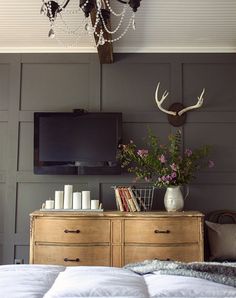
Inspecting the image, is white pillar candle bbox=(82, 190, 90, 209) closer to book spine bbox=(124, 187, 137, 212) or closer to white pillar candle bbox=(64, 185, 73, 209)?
white pillar candle bbox=(64, 185, 73, 209)

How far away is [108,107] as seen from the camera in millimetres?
3920

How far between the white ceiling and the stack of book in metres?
1.55

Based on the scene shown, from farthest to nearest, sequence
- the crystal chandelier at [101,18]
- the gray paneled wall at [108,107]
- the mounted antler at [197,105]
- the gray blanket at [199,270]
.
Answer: the gray paneled wall at [108,107]
the mounted antler at [197,105]
the crystal chandelier at [101,18]
the gray blanket at [199,270]

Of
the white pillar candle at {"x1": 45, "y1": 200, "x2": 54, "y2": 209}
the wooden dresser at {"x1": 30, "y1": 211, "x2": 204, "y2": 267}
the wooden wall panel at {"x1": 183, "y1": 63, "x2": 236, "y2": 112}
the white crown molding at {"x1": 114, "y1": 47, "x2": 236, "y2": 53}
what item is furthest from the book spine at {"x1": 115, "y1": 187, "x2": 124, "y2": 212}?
the white crown molding at {"x1": 114, "y1": 47, "x2": 236, "y2": 53}

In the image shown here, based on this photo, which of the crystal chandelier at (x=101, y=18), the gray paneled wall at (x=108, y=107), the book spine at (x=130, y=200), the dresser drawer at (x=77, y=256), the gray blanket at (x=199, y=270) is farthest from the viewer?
the gray paneled wall at (x=108, y=107)

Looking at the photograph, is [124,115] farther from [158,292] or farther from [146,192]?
[158,292]

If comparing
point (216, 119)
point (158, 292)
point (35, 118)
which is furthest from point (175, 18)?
point (158, 292)

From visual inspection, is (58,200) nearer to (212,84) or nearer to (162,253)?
(162,253)

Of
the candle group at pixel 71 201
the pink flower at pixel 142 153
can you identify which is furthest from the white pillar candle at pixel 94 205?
the pink flower at pixel 142 153

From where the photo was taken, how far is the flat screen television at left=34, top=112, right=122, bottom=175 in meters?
3.68

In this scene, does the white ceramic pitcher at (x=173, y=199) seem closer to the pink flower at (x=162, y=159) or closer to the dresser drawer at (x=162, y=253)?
the pink flower at (x=162, y=159)

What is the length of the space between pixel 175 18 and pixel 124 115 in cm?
113

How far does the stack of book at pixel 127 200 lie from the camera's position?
3.46 m

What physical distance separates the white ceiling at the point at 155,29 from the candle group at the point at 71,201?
1.56 metres
